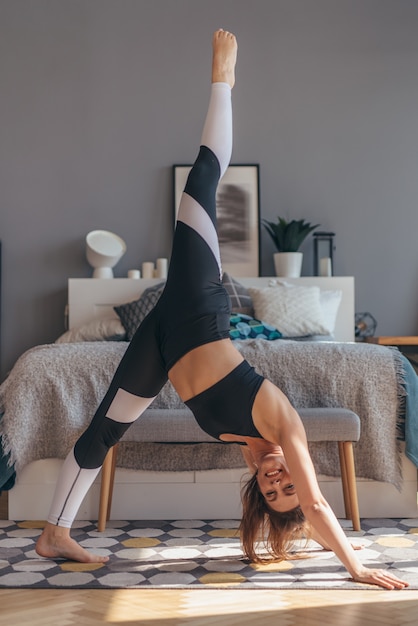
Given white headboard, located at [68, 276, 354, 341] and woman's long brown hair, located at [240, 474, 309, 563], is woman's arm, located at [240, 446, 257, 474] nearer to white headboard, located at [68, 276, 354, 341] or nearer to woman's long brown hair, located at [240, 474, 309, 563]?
woman's long brown hair, located at [240, 474, 309, 563]

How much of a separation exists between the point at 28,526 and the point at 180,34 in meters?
3.74

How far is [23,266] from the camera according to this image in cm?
554

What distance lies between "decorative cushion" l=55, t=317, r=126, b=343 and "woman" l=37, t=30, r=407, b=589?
2.29 metres

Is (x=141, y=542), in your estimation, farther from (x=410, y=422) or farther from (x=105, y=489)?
(x=410, y=422)

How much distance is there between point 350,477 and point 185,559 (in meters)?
0.75

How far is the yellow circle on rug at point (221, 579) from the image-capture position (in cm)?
230

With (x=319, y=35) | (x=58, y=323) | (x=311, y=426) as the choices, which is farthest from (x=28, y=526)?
(x=319, y=35)

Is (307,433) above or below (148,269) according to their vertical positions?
below

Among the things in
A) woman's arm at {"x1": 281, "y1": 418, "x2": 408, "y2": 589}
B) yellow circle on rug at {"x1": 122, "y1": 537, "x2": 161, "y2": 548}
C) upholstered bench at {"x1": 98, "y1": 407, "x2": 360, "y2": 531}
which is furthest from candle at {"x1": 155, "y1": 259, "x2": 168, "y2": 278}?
woman's arm at {"x1": 281, "y1": 418, "x2": 408, "y2": 589}

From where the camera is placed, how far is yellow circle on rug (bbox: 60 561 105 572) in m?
2.45

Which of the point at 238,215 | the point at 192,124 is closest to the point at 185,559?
the point at 238,215

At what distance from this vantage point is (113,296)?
5.28 m

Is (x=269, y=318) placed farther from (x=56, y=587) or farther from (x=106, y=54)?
(x=56, y=587)

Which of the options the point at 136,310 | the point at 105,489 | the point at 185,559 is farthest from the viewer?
the point at 136,310
